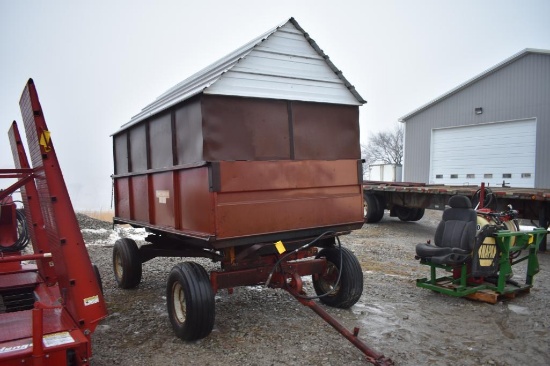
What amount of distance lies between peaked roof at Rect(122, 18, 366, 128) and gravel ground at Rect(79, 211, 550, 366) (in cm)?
233

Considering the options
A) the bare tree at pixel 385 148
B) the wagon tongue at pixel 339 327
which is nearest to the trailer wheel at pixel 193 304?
the wagon tongue at pixel 339 327

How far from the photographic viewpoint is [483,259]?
539cm

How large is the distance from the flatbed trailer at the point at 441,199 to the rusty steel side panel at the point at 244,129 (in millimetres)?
3767

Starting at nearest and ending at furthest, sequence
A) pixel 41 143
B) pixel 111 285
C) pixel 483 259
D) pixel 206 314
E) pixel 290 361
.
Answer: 1. pixel 41 143
2. pixel 290 361
3. pixel 206 314
4. pixel 483 259
5. pixel 111 285

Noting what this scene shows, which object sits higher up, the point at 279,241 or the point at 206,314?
the point at 279,241

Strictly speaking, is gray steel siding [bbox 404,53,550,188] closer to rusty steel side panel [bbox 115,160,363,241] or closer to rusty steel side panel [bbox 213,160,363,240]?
rusty steel side panel [bbox 213,160,363,240]

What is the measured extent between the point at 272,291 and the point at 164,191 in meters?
2.06

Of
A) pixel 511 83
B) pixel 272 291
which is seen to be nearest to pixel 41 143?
pixel 272 291

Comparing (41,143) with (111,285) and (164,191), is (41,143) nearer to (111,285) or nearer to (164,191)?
(164,191)

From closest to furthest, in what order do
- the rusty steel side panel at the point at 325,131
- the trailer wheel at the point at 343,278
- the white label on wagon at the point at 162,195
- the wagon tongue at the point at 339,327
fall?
the wagon tongue at the point at 339,327 < the rusty steel side panel at the point at 325,131 < the white label on wagon at the point at 162,195 < the trailer wheel at the point at 343,278

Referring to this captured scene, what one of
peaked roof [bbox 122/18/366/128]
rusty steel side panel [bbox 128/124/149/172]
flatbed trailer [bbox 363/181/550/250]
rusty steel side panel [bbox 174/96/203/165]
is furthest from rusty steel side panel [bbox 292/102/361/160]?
flatbed trailer [bbox 363/181/550/250]

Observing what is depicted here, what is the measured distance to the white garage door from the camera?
1578cm

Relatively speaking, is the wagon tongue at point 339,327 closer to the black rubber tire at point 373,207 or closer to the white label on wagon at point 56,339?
the white label on wagon at point 56,339

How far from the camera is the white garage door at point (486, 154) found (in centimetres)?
1578
